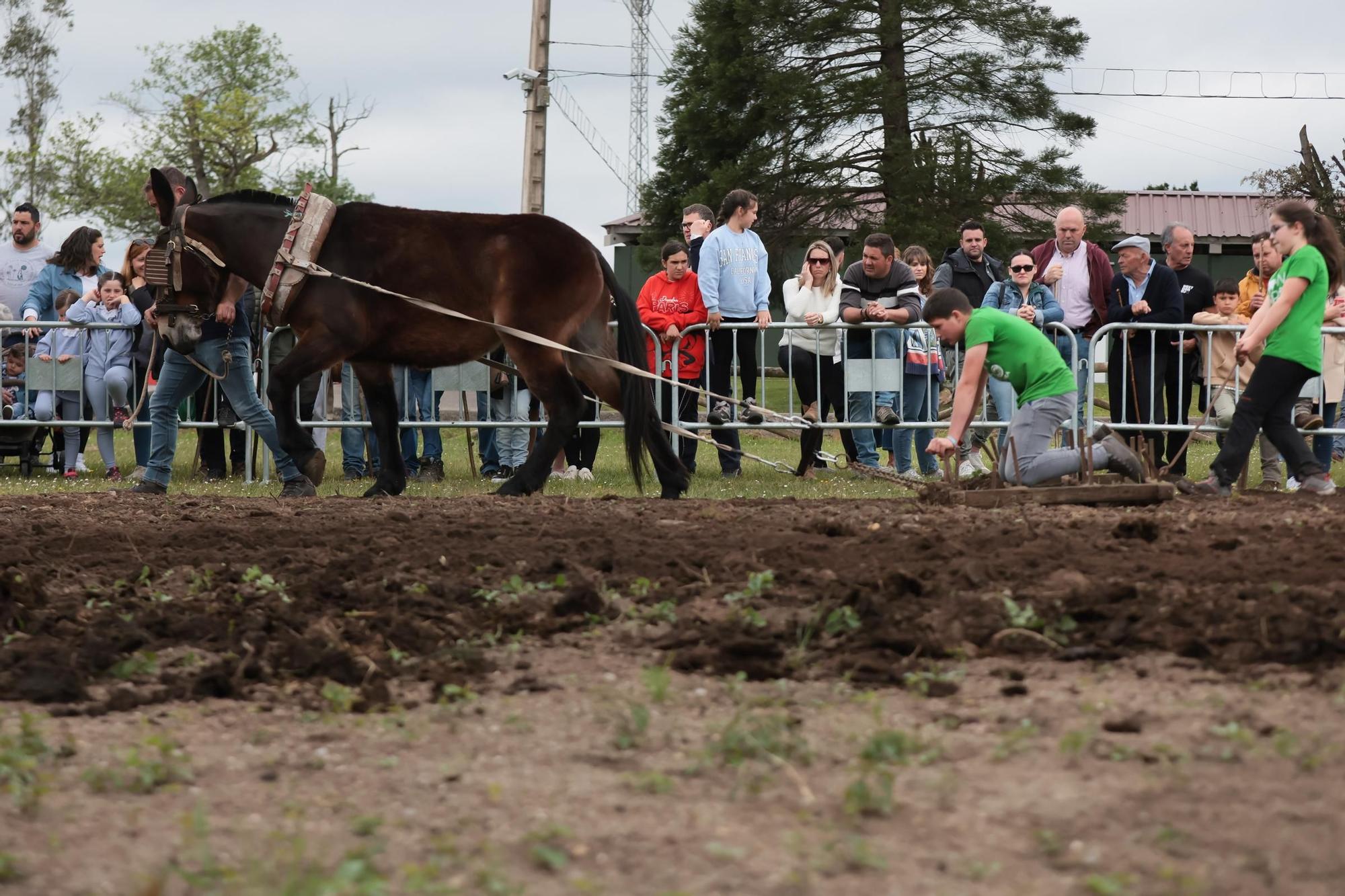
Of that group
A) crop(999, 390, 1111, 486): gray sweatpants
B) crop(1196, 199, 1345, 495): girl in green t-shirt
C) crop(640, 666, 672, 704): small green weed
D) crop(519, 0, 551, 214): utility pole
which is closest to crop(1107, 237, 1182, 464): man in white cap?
crop(1196, 199, 1345, 495): girl in green t-shirt

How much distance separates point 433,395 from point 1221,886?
1017 cm

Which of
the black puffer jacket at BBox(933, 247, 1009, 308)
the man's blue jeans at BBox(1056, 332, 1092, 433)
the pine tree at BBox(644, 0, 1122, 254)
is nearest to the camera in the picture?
the man's blue jeans at BBox(1056, 332, 1092, 433)

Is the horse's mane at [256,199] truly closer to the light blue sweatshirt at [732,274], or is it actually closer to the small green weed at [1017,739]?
the light blue sweatshirt at [732,274]

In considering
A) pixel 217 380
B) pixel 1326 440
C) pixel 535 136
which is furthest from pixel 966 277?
pixel 535 136

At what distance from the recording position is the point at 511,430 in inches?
509

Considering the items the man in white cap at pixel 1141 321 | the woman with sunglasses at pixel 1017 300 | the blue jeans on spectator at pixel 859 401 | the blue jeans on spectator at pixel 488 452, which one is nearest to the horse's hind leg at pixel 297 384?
the blue jeans on spectator at pixel 488 452

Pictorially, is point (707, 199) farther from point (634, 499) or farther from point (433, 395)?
point (634, 499)

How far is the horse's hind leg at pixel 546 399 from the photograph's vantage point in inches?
380

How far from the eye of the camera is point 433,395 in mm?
12656

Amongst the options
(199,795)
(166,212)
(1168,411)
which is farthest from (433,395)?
(199,795)

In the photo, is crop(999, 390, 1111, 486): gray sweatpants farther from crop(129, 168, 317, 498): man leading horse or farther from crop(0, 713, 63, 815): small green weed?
crop(0, 713, 63, 815): small green weed

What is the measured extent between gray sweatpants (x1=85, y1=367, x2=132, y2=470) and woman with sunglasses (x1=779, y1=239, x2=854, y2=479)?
18.0ft

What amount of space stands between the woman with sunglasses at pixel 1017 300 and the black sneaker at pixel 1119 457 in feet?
8.59

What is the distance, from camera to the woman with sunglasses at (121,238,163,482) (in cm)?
1298
